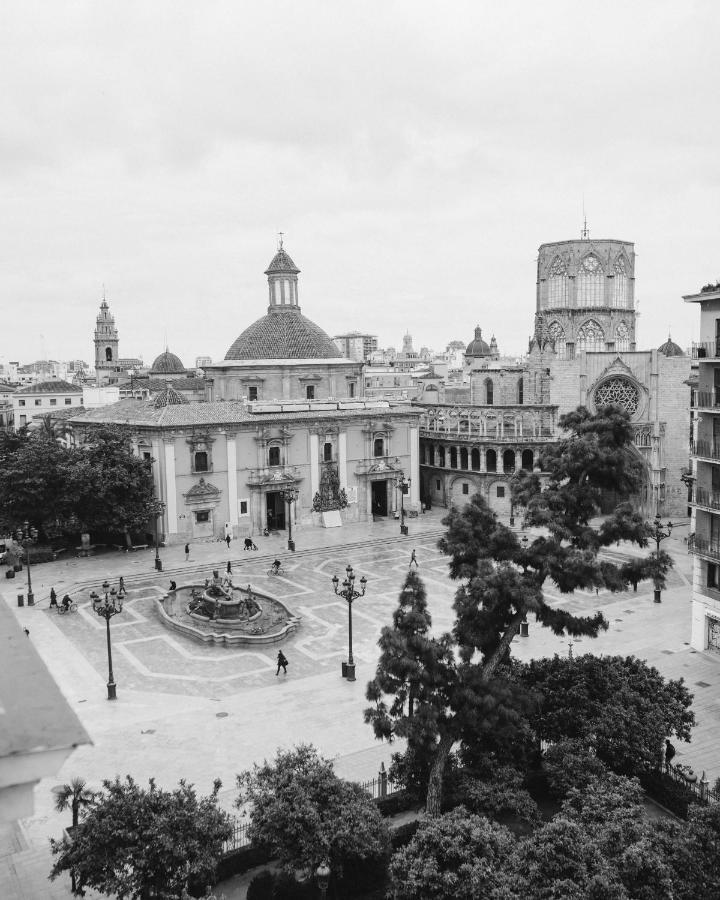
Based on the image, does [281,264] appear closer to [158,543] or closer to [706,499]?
[158,543]

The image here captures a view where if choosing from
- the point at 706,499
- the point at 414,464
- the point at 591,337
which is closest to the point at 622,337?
the point at 591,337

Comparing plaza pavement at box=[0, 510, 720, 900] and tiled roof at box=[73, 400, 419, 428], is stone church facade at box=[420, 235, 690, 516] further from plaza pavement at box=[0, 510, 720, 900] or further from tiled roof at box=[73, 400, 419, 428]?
plaza pavement at box=[0, 510, 720, 900]

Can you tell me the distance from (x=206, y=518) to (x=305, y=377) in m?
13.8

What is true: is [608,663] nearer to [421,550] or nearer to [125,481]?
[421,550]

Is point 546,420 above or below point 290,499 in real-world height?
above

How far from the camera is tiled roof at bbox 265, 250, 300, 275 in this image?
5541 centimetres

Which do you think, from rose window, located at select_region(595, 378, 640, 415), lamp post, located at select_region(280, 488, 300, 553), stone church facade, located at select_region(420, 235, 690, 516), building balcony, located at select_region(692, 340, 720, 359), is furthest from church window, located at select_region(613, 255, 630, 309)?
building balcony, located at select_region(692, 340, 720, 359)

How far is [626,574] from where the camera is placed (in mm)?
16828

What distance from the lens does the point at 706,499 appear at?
24672 mm

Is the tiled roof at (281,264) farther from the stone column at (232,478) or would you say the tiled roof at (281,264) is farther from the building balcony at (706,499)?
the building balcony at (706,499)

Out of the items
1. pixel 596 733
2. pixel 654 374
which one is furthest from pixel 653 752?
pixel 654 374

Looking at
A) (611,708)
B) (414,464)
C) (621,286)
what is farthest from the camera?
(621,286)

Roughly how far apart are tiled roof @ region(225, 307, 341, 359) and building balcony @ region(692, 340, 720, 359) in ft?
104

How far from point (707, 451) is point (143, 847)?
1978cm
